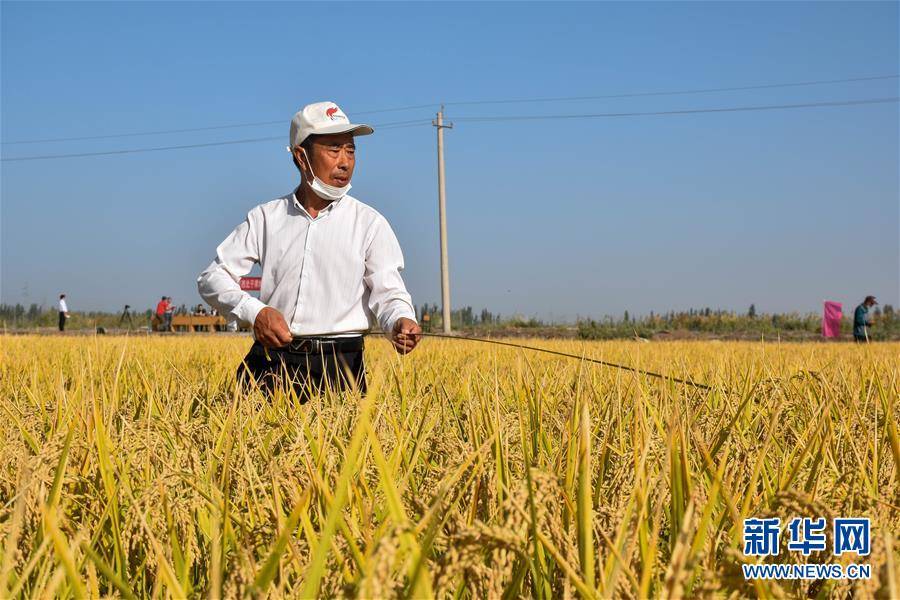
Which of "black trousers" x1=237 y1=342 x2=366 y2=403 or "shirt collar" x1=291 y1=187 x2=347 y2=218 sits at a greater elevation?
"shirt collar" x1=291 y1=187 x2=347 y2=218

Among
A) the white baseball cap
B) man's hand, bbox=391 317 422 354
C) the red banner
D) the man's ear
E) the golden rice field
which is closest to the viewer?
the golden rice field

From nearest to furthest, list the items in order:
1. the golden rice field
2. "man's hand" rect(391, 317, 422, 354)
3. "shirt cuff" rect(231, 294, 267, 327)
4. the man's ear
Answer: the golden rice field → "man's hand" rect(391, 317, 422, 354) → "shirt cuff" rect(231, 294, 267, 327) → the man's ear

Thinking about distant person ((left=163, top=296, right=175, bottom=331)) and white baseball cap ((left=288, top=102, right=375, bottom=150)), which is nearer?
white baseball cap ((left=288, top=102, right=375, bottom=150))

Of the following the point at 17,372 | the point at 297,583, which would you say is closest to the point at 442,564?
the point at 297,583

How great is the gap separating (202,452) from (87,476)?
16.9 inches

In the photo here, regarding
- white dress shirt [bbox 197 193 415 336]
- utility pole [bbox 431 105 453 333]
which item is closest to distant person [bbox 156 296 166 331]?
utility pole [bbox 431 105 453 333]

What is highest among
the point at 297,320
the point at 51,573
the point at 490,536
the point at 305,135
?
the point at 305,135

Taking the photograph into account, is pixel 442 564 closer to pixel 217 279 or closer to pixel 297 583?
pixel 297 583

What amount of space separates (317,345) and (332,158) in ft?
2.44

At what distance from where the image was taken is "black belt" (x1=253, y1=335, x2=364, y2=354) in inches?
121

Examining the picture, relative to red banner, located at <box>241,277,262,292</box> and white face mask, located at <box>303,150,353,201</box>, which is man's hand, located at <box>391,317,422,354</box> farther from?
red banner, located at <box>241,277,262,292</box>

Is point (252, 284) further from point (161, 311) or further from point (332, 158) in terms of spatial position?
point (161, 311)

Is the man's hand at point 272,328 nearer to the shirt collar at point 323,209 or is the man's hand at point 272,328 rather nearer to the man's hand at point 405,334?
the man's hand at point 405,334

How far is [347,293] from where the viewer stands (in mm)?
3201
